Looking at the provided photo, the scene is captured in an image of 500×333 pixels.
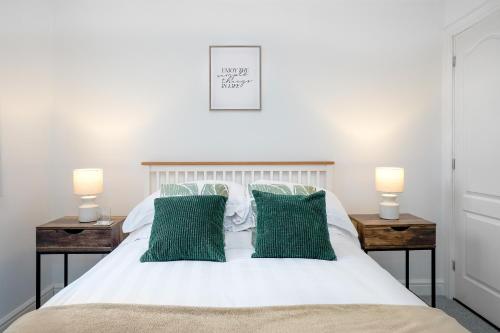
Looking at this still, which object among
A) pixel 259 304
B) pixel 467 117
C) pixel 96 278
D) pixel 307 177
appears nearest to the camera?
pixel 259 304

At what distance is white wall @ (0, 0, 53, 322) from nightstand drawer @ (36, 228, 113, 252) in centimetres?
29

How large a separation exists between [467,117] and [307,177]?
51.7 inches

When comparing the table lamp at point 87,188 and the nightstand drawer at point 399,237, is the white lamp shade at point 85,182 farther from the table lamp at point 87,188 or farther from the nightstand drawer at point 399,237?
the nightstand drawer at point 399,237

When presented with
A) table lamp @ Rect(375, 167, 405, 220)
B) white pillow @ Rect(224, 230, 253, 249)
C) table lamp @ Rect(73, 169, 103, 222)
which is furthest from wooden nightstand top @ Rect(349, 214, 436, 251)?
table lamp @ Rect(73, 169, 103, 222)

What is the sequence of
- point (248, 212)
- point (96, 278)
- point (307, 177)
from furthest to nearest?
point (307, 177) < point (248, 212) < point (96, 278)

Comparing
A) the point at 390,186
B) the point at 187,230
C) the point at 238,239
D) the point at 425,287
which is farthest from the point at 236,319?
the point at 425,287

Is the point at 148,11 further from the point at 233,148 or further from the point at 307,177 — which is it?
the point at 307,177

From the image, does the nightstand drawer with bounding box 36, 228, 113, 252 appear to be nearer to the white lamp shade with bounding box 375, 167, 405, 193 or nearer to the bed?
the bed

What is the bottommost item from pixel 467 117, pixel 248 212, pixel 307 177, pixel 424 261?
pixel 424 261

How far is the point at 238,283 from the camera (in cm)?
147

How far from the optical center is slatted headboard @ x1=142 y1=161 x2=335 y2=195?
2.73 metres

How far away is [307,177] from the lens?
9.11 feet

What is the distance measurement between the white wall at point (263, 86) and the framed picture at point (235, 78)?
0.23 feet

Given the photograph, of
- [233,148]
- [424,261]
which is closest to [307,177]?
[233,148]
